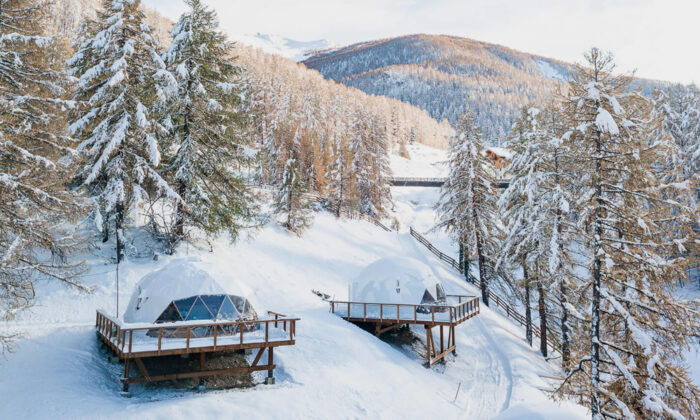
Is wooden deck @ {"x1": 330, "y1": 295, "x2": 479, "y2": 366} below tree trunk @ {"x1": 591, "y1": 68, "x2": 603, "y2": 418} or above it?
below

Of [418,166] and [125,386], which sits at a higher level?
[418,166]

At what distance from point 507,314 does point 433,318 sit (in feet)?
41.2

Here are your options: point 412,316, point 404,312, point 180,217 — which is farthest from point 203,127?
point 412,316

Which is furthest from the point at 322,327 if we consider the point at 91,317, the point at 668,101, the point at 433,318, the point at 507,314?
the point at 668,101

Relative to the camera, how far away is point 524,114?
28.3m

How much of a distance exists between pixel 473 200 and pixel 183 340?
21216 mm

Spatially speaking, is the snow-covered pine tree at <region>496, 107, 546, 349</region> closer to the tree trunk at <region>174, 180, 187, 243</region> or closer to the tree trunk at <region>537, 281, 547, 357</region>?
the tree trunk at <region>537, 281, 547, 357</region>

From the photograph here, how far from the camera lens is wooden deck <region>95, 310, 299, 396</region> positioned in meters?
11.4

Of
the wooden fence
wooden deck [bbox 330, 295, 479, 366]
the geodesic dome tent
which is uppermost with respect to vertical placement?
the geodesic dome tent

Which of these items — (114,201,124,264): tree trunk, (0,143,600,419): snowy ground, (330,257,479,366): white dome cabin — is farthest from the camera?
(330,257,479,366): white dome cabin

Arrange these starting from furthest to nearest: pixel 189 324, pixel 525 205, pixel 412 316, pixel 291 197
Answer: pixel 291 197 → pixel 525 205 → pixel 412 316 → pixel 189 324

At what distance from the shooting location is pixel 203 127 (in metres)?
20.9

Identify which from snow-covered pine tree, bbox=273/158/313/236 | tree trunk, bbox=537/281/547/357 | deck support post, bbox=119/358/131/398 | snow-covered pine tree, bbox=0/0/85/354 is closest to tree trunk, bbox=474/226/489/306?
tree trunk, bbox=537/281/547/357

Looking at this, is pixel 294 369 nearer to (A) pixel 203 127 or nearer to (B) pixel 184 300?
(B) pixel 184 300
